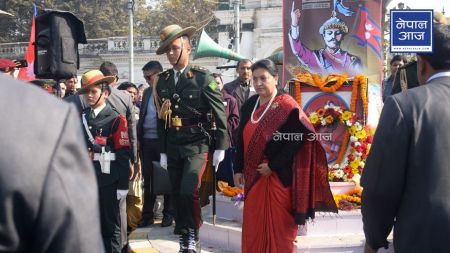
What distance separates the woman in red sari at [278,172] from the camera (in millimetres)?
4910

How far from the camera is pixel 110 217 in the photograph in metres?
5.49

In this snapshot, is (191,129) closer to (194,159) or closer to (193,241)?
(194,159)

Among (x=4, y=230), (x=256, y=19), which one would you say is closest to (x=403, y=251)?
(x=4, y=230)

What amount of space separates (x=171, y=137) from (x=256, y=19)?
94.3 feet

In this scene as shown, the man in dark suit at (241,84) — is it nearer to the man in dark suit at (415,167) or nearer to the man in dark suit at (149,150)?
the man in dark suit at (149,150)

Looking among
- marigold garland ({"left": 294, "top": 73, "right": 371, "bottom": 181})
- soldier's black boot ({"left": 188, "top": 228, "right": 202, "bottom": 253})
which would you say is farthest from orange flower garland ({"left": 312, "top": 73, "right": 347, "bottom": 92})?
soldier's black boot ({"left": 188, "top": 228, "right": 202, "bottom": 253})

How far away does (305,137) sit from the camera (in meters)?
4.98

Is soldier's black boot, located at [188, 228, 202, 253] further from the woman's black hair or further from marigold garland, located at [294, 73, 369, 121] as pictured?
marigold garland, located at [294, 73, 369, 121]

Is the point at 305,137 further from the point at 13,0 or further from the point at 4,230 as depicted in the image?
the point at 13,0

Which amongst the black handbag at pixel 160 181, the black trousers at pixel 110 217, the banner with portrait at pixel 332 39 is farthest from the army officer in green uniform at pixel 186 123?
the banner with portrait at pixel 332 39

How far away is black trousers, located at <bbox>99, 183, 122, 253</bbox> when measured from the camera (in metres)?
5.44

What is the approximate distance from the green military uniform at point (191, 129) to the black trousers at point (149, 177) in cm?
144

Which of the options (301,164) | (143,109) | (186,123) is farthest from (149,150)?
(301,164)

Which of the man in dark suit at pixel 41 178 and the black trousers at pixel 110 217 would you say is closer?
the man in dark suit at pixel 41 178
